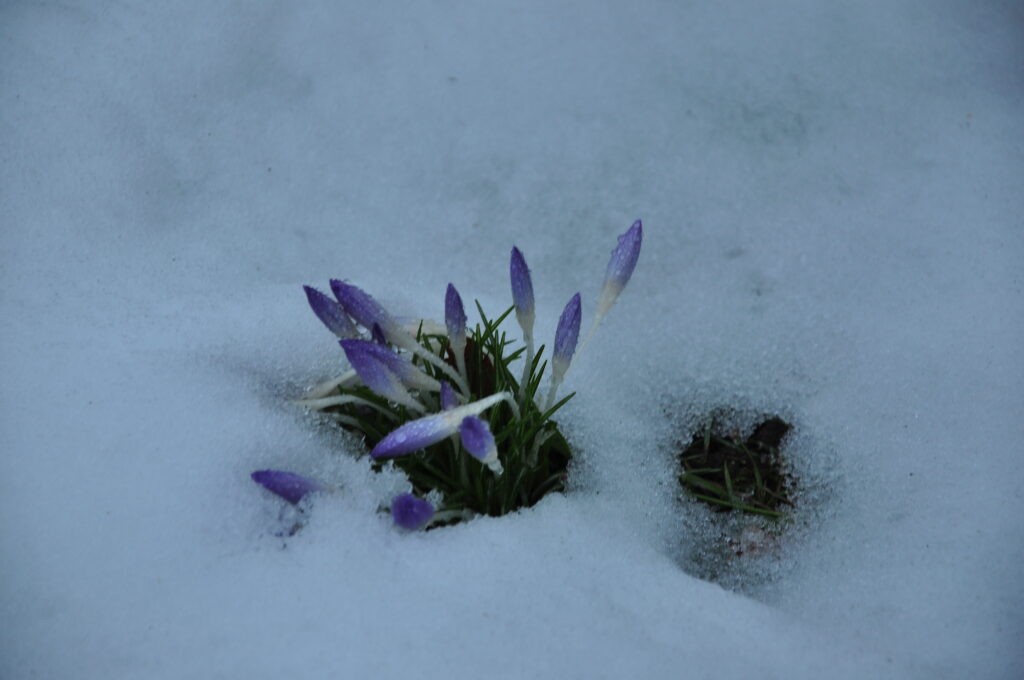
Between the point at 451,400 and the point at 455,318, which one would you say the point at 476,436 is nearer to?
→ the point at 451,400

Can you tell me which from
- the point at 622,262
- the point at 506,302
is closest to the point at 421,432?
the point at 622,262

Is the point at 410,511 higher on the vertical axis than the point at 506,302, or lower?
lower

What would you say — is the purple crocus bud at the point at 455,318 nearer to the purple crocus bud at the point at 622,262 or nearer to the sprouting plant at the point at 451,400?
the sprouting plant at the point at 451,400

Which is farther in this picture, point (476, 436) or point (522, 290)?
point (522, 290)

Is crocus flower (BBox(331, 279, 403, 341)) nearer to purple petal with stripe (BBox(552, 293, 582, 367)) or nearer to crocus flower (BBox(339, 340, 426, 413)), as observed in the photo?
crocus flower (BBox(339, 340, 426, 413))

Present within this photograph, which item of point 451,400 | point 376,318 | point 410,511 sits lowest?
point 410,511

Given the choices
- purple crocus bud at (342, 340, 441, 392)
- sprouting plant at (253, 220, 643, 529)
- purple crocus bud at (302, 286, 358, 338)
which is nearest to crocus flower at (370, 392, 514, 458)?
sprouting plant at (253, 220, 643, 529)

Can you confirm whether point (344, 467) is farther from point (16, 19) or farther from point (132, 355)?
point (16, 19)
